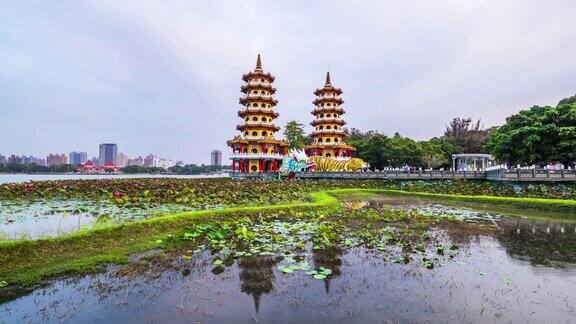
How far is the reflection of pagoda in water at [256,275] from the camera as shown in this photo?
7113 millimetres

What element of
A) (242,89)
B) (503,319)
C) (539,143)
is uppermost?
(242,89)

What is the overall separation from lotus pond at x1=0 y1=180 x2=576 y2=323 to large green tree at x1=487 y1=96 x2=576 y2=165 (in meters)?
21.9

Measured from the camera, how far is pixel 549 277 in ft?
27.1

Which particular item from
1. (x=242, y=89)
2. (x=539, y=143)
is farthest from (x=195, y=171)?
(x=539, y=143)

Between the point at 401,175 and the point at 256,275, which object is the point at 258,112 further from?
the point at 256,275

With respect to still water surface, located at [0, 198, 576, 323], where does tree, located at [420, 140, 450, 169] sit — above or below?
above

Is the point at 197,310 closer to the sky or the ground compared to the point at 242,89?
closer to the ground

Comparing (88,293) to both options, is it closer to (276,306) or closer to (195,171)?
(276,306)

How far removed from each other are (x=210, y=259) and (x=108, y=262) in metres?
2.48

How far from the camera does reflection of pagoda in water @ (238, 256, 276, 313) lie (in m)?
7.11

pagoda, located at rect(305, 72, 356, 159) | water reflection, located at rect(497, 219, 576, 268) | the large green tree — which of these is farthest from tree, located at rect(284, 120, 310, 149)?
water reflection, located at rect(497, 219, 576, 268)

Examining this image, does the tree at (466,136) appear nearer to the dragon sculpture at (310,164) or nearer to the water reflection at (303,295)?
the dragon sculpture at (310,164)

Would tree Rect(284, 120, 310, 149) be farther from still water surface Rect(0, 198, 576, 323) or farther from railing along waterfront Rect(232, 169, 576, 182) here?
still water surface Rect(0, 198, 576, 323)

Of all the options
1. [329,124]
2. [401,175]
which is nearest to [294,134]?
[329,124]
